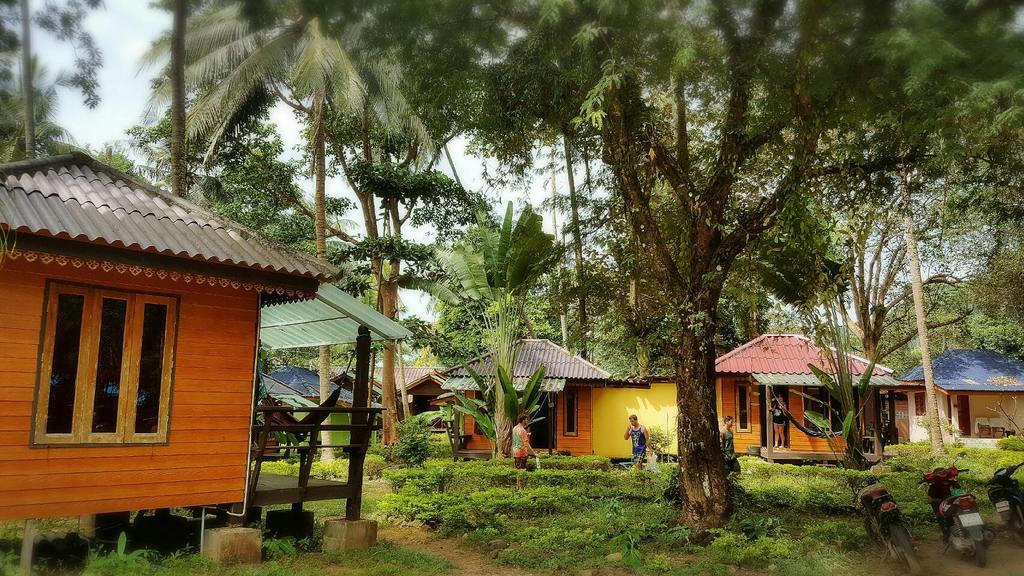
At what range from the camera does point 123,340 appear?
636cm

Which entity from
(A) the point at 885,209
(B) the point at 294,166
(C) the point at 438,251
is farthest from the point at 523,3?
(B) the point at 294,166

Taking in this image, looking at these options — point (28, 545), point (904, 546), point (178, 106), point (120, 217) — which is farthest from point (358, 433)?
point (178, 106)

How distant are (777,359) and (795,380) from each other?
1.64m

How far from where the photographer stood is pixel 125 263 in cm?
589

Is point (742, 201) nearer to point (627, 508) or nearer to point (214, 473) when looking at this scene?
point (627, 508)

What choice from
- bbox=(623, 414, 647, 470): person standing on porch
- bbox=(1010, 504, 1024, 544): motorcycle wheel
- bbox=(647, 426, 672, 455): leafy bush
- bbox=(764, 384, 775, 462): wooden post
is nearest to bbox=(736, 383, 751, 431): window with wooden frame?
bbox=(764, 384, 775, 462): wooden post

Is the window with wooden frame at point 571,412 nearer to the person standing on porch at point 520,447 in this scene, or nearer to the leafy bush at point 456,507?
the person standing on porch at point 520,447

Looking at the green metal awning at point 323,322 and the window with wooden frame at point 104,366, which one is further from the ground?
the green metal awning at point 323,322

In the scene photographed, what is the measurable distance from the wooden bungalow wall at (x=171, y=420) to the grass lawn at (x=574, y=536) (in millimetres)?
571

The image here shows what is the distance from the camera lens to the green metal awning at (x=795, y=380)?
20266mm

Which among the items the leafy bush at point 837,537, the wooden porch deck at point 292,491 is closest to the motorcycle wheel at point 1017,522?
the leafy bush at point 837,537

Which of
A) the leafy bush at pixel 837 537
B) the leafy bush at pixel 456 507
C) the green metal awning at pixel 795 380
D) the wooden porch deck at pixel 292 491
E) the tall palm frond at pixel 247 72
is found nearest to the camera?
the wooden porch deck at pixel 292 491

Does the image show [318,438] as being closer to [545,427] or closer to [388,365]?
[388,365]

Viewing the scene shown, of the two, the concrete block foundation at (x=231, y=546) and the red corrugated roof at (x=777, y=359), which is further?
the red corrugated roof at (x=777, y=359)
